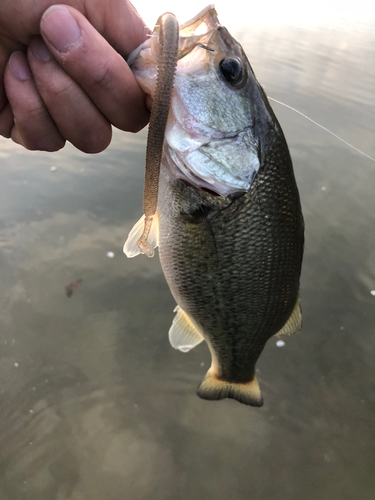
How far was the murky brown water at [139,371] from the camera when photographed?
1839mm

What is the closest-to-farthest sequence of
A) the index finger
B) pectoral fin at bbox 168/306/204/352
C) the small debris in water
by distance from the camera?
the index finger < pectoral fin at bbox 168/306/204/352 < the small debris in water

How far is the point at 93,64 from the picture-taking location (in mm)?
913

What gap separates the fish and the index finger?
0.21 feet

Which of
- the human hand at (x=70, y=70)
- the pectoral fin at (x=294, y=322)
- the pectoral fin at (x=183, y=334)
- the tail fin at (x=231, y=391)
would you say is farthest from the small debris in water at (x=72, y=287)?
the pectoral fin at (x=294, y=322)

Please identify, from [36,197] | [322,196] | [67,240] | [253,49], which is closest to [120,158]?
[36,197]

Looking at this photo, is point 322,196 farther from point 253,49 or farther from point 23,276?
point 253,49

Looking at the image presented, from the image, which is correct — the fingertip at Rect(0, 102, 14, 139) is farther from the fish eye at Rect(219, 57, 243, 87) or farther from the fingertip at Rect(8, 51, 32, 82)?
the fish eye at Rect(219, 57, 243, 87)

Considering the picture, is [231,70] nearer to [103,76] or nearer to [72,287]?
[103,76]

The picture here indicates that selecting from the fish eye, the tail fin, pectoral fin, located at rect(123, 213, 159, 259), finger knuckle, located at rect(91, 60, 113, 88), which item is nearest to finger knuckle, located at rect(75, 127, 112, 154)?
finger knuckle, located at rect(91, 60, 113, 88)

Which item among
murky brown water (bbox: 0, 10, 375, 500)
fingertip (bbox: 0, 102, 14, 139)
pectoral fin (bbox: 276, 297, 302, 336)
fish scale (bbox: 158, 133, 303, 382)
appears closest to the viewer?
fish scale (bbox: 158, 133, 303, 382)

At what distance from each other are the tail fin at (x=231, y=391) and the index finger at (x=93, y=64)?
4.27 ft

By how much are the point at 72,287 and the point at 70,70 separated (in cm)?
191

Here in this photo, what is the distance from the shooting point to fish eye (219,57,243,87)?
98 cm

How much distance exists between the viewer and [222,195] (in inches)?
41.7
